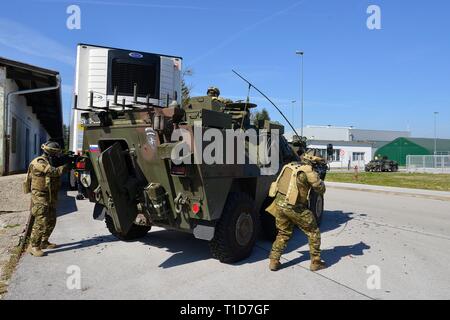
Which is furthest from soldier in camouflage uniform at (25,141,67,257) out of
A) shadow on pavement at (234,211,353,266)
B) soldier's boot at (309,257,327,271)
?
soldier's boot at (309,257,327,271)

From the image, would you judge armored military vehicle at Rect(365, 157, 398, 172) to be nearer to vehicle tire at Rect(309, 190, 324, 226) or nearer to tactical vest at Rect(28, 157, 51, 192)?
vehicle tire at Rect(309, 190, 324, 226)

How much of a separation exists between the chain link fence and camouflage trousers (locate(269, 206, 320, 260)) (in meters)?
39.2

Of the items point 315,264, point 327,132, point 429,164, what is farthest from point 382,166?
point 315,264

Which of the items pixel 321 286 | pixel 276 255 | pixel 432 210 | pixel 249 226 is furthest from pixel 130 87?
pixel 432 210

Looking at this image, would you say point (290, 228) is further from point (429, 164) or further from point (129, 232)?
point (429, 164)

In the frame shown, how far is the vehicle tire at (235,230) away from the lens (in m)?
5.54

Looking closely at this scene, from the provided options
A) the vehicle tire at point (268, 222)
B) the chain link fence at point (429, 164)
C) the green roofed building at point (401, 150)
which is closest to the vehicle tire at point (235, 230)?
the vehicle tire at point (268, 222)

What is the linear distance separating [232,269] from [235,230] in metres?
0.51

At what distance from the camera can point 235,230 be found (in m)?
5.64

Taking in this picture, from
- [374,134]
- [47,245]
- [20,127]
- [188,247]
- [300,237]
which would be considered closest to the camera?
[47,245]

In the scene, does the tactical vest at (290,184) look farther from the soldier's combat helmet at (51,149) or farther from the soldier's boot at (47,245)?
the soldier's boot at (47,245)

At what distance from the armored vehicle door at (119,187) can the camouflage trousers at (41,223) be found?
40.5 inches

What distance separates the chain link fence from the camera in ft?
132

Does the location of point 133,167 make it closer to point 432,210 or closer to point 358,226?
point 358,226
